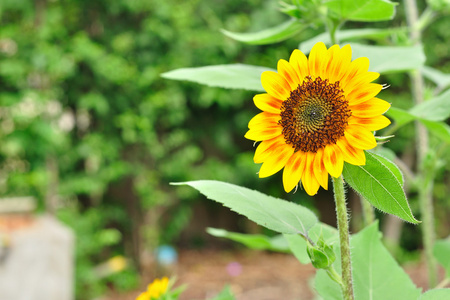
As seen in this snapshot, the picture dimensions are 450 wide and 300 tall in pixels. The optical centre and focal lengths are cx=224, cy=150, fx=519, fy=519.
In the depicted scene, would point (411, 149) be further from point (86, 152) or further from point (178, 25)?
point (86, 152)

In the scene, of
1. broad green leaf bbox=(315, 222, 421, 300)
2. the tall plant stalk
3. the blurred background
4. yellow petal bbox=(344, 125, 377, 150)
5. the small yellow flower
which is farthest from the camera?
the blurred background

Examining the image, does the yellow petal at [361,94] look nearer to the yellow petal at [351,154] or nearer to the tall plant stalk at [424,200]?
the yellow petal at [351,154]

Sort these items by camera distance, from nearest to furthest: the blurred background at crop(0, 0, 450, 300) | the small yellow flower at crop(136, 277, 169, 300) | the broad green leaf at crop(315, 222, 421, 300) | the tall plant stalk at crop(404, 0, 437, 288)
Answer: the broad green leaf at crop(315, 222, 421, 300) → the small yellow flower at crop(136, 277, 169, 300) → the tall plant stalk at crop(404, 0, 437, 288) → the blurred background at crop(0, 0, 450, 300)

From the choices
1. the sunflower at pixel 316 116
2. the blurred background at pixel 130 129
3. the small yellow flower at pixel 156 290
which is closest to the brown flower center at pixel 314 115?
the sunflower at pixel 316 116

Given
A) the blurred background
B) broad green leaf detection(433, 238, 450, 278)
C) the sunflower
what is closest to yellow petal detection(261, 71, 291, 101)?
the sunflower

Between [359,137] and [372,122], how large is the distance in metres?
0.01

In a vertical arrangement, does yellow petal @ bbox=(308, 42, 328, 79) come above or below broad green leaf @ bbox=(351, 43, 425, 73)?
below

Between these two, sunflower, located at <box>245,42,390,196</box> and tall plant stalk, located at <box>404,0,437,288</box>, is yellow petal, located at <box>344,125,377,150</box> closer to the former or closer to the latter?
sunflower, located at <box>245,42,390,196</box>

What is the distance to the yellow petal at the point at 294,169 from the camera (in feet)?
1.29

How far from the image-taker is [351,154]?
38 centimetres

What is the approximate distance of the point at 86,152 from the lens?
11.2 ft

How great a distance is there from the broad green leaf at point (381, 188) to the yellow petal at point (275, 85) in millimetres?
79

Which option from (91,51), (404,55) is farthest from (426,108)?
(91,51)

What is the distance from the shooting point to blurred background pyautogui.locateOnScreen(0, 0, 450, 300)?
3.24m
